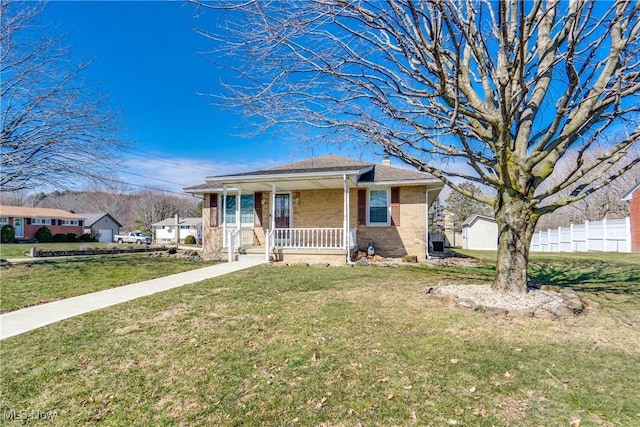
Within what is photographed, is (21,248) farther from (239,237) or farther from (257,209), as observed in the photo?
(239,237)

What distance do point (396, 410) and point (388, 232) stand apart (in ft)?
34.7

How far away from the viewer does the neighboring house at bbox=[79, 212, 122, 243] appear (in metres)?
43.8

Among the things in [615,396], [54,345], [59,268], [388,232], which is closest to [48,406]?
[54,345]

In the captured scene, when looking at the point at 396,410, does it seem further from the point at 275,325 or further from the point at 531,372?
the point at 275,325

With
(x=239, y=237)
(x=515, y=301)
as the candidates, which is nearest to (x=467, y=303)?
(x=515, y=301)

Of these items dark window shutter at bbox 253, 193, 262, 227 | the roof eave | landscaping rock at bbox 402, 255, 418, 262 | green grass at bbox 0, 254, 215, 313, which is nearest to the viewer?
green grass at bbox 0, 254, 215, 313

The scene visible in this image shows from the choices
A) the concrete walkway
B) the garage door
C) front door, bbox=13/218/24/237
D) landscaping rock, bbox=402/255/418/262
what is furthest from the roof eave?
the garage door

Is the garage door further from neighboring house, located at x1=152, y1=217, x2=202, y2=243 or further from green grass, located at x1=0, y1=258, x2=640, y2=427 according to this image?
green grass, located at x1=0, y1=258, x2=640, y2=427

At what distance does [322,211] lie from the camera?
1403 centimetres

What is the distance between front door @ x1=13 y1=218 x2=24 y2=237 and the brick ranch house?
108 feet

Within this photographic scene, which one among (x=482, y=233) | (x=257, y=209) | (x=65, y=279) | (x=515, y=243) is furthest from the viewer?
(x=482, y=233)

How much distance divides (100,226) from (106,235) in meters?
1.40

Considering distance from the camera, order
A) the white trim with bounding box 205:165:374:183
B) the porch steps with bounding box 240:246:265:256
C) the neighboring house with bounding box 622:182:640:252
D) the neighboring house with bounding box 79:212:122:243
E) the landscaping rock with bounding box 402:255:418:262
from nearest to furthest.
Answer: the white trim with bounding box 205:165:374:183 → the landscaping rock with bounding box 402:255:418:262 → the porch steps with bounding box 240:246:265:256 → the neighboring house with bounding box 622:182:640:252 → the neighboring house with bounding box 79:212:122:243

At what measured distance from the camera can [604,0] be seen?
5.51 meters
